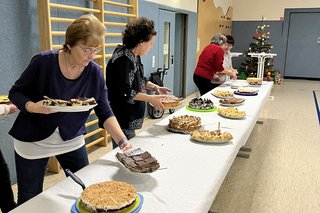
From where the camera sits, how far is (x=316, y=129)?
4.36 metres

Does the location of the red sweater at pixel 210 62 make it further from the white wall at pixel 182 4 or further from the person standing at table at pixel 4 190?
the person standing at table at pixel 4 190

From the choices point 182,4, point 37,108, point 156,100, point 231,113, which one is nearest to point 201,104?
point 231,113

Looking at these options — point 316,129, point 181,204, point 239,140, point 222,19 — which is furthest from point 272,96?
point 181,204

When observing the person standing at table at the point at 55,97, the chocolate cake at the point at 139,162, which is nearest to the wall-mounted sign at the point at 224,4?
the person standing at table at the point at 55,97

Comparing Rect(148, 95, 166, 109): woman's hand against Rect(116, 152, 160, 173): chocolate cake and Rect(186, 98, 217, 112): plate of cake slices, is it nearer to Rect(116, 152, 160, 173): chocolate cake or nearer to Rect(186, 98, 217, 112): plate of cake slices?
Rect(116, 152, 160, 173): chocolate cake

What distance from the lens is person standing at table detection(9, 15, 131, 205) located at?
4.20 ft

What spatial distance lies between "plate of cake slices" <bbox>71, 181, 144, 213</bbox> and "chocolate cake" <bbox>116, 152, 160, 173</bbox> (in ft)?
0.59

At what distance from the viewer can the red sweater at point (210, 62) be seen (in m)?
3.82

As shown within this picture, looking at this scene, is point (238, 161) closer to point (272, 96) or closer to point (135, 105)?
point (135, 105)

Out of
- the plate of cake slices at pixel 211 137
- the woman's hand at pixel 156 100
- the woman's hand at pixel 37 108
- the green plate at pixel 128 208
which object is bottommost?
the green plate at pixel 128 208

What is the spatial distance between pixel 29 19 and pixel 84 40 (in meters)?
1.66

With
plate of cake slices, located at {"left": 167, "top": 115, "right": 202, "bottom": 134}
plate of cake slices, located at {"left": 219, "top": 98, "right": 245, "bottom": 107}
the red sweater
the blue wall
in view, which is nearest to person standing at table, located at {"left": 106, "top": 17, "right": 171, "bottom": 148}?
plate of cake slices, located at {"left": 167, "top": 115, "right": 202, "bottom": 134}

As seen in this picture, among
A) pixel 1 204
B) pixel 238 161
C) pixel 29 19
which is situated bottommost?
pixel 238 161

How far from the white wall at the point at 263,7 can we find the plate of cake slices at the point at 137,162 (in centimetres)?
946
